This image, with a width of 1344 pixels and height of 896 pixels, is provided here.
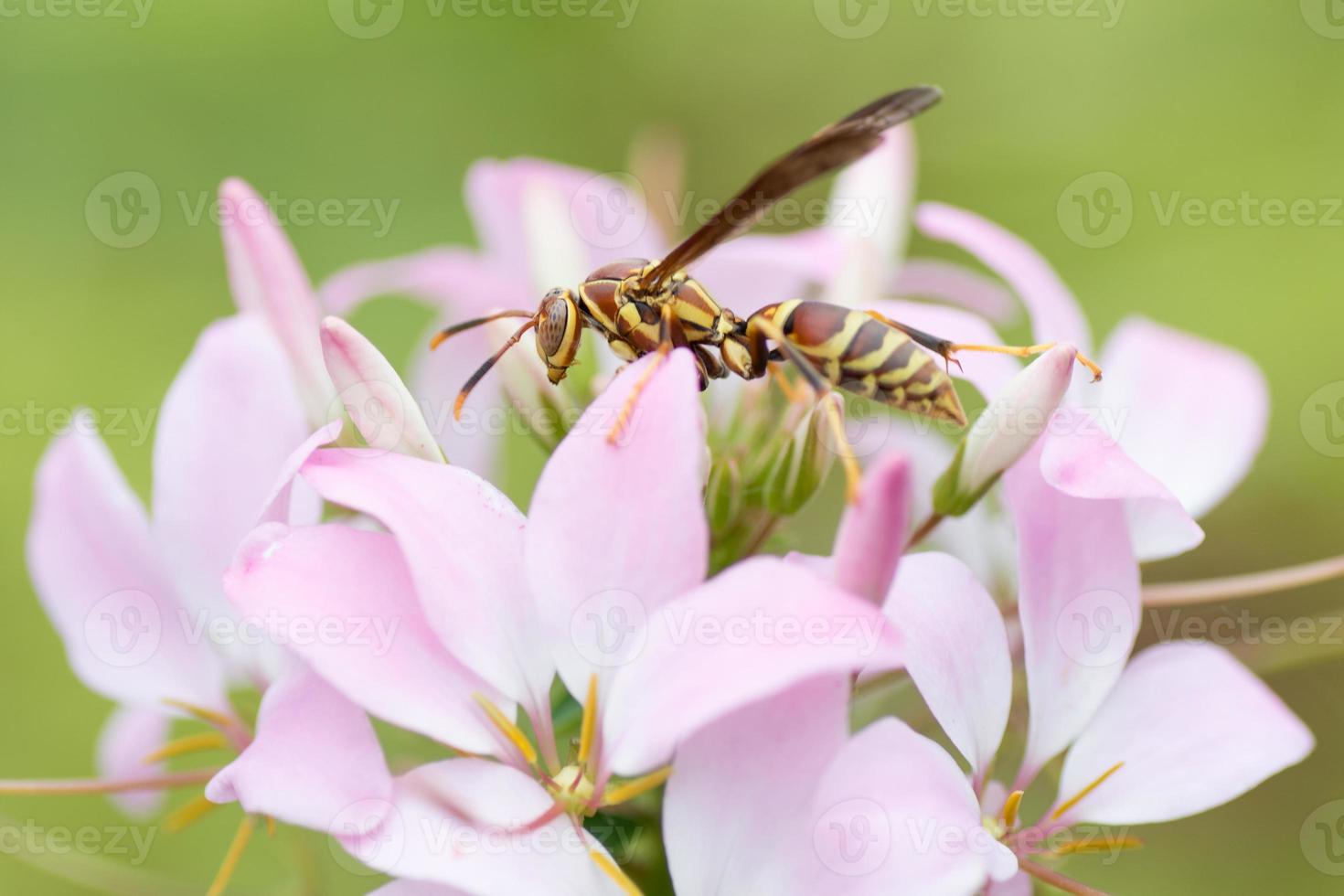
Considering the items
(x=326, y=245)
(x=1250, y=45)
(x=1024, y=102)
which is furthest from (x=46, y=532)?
(x=1250, y=45)

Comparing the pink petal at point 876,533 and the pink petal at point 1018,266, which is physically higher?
the pink petal at point 1018,266

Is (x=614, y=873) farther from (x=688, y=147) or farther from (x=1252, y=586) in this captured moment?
(x=688, y=147)

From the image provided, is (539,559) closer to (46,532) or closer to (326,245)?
(46,532)

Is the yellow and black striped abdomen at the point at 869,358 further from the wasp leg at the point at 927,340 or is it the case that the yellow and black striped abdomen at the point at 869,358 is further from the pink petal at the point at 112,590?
the pink petal at the point at 112,590

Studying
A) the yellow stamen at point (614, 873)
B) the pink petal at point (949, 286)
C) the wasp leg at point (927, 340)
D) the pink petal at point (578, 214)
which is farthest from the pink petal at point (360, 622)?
the pink petal at point (949, 286)

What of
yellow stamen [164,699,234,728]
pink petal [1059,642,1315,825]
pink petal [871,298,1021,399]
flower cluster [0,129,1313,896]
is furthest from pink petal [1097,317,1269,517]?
yellow stamen [164,699,234,728]

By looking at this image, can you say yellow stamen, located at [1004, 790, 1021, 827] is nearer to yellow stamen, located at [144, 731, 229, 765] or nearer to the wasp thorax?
the wasp thorax
